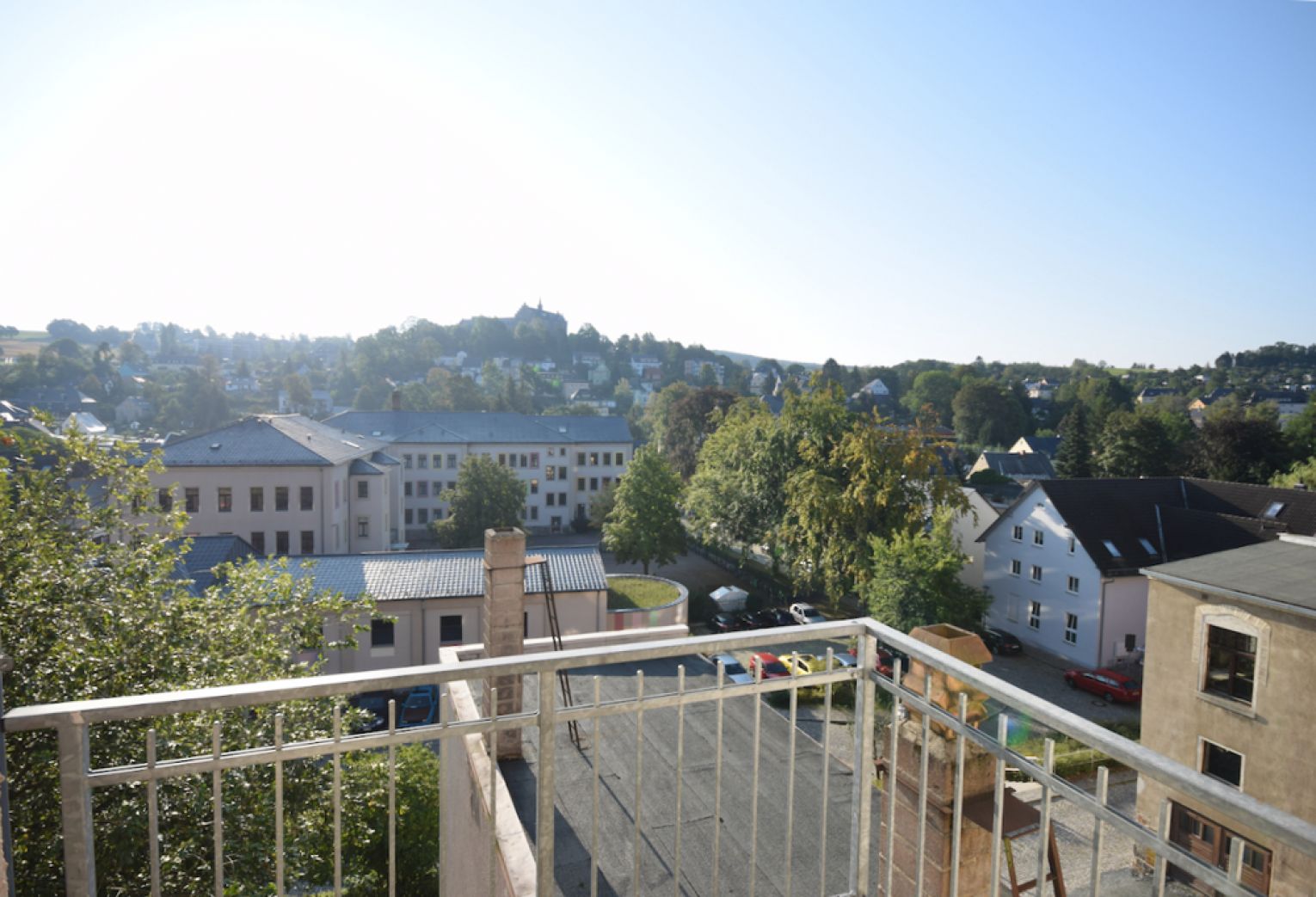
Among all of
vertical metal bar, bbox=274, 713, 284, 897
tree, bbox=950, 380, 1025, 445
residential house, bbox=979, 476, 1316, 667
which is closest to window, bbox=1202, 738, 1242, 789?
residential house, bbox=979, 476, 1316, 667

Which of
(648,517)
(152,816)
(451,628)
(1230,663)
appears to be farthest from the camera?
(648,517)

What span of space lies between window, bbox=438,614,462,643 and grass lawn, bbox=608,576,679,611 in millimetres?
4364

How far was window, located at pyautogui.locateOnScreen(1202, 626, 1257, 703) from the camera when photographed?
1262 cm

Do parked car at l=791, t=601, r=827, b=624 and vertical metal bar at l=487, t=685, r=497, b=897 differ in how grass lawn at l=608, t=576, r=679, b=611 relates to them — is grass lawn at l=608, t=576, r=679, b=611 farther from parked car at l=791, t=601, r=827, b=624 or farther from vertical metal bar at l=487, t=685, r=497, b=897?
vertical metal bar at l=487, t=685, r=497, b=897

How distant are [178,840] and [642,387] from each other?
6077 inches

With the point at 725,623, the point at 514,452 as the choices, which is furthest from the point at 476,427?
the point at 725,623

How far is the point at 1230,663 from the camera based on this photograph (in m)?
12.9

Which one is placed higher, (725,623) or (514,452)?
(514,452)

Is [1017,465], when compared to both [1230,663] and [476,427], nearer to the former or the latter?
[476,427]

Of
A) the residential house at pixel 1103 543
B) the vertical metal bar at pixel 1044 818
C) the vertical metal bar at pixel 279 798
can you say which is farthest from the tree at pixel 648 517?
the vertical metal bar at pixel 1044 818

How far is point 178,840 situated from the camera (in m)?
5.78

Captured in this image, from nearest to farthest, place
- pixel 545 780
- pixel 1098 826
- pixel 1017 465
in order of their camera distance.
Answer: pixel 1098 826 → pixel 545 780 → pixel 1017 465

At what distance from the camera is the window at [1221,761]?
13.0m

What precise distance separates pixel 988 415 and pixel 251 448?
7920 cm
